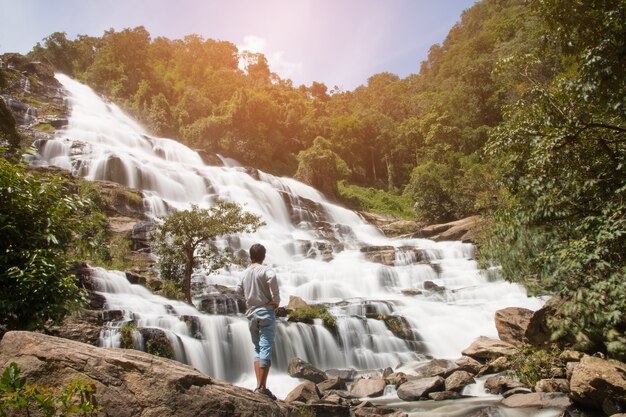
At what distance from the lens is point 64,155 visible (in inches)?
975

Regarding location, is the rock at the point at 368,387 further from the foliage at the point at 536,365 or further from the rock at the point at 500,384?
the foliage at the point at 536,365

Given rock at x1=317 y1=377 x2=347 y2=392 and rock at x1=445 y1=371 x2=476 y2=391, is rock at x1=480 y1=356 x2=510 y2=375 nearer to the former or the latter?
rock at x1=445 y1=371 x2=476 y2=391

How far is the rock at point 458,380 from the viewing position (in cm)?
874

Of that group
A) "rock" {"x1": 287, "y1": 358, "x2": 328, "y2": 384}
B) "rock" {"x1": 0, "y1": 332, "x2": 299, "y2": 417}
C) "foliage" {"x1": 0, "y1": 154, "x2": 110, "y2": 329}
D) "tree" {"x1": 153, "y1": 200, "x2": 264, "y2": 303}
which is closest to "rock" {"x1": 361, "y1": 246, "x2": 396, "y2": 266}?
"tree" {"x1": 153, "y1": 200, "x2": 264, "y2": 303}

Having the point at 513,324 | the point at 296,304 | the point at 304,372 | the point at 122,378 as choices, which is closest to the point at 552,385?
the point at 513,324

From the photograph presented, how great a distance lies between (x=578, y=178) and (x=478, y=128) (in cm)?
3178

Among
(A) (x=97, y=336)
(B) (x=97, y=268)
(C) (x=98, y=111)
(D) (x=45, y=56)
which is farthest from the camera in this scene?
(D) (x=45, y=56)

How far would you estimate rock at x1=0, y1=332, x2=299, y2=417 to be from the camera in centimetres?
357

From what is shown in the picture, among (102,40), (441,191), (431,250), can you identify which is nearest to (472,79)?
(441,191)

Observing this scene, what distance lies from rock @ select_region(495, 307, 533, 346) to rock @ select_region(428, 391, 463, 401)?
3.28 m

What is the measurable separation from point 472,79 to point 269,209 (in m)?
25.0

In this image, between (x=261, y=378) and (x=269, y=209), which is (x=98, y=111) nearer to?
(x=269, y=209)

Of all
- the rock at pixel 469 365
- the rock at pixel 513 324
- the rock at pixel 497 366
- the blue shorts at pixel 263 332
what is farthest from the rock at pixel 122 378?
the rock at pixel 513 324

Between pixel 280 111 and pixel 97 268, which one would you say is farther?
pixel 280 111
